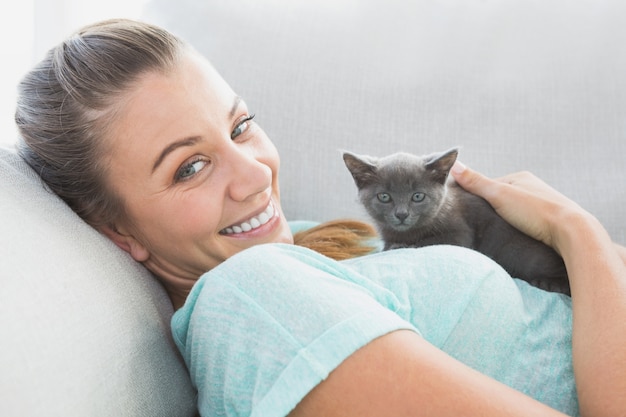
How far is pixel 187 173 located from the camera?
1.18 m

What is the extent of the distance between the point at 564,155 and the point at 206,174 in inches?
45.5

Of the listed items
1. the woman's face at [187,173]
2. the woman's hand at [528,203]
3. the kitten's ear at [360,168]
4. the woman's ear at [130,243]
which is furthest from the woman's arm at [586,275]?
the woman's ear at [130,243]

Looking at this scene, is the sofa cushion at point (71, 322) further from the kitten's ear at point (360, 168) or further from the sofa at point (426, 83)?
the sofa at point (426, 83)

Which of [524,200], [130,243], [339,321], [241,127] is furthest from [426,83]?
[339,321]

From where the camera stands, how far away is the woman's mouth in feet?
4.07

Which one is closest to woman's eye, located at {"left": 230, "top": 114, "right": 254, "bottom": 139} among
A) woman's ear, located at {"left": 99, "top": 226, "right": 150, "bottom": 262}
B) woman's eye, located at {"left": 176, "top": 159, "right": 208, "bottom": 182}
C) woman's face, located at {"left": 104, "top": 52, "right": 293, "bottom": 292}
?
woman's face, located at {"left": 104, "top": 52, "right": 293, "bottom": 292}

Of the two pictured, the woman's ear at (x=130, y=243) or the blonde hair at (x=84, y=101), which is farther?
the woman's ear at (x=130, y=243)

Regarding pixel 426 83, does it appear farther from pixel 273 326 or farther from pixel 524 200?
pixel 273 326

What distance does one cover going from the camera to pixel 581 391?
0.96m

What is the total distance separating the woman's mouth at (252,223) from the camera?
1.24m

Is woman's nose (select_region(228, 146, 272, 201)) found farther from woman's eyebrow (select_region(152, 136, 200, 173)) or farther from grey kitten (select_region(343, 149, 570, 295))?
grey kitten (select_region(343, 149, 570, 295))

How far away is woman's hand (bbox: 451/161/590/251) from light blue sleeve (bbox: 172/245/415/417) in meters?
0.56

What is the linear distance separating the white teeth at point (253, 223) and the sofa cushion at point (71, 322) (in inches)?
7.4

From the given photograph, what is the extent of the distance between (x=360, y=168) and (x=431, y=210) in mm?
216
